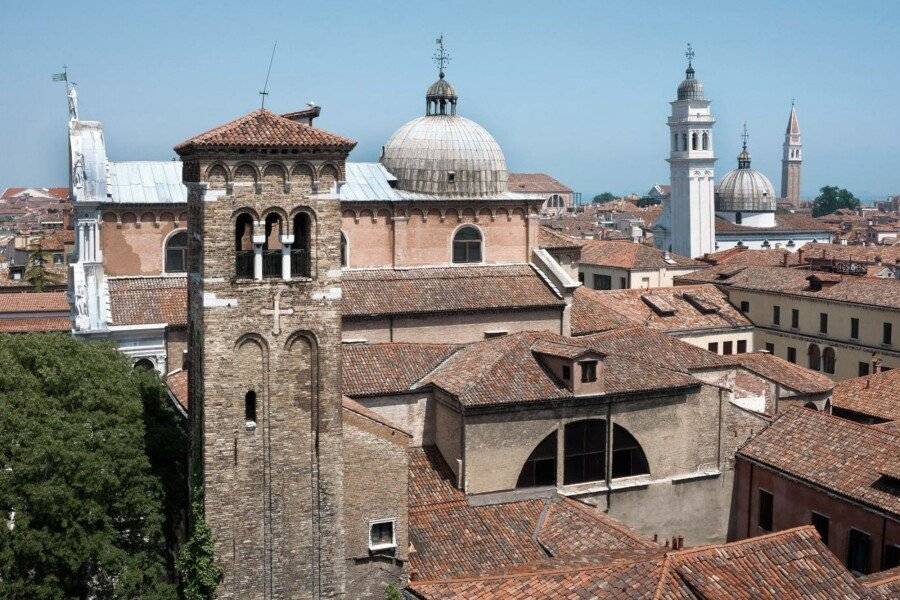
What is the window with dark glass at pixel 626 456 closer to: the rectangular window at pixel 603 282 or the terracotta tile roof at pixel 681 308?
the terracotta tile roof at pixel 681 308

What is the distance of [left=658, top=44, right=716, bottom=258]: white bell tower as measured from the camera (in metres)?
87.0

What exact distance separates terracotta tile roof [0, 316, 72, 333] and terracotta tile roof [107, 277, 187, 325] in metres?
11.3

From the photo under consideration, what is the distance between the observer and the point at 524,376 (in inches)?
1035

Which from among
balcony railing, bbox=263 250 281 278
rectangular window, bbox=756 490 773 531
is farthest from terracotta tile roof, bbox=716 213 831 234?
balcony railing, bbox=263 250 281 278

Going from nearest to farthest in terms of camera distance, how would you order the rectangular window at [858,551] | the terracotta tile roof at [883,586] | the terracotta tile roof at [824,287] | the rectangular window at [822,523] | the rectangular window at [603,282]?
1. the terracotta tile roof at [883,586]
2. the rectangular window at [858,551]
3. the rectangular window at [822,523]
4. the terracotta tile roof at [824,287]
5. the rectangular window at [603,282]

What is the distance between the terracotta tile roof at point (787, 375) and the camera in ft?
105

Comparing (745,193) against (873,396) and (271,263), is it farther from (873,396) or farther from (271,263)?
(271,263)

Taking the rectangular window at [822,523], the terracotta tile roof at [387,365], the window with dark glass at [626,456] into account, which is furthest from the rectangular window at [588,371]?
the rectangular window at [822,523]

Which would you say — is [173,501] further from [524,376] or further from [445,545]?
[524,376]

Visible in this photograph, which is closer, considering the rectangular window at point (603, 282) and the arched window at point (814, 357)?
the arched window at point (814, 357)

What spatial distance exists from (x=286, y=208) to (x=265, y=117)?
212 cm

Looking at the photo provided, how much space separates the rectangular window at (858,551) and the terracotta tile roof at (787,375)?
916 centimetres

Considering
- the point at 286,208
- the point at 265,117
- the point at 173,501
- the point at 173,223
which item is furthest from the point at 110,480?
the point at 173,223

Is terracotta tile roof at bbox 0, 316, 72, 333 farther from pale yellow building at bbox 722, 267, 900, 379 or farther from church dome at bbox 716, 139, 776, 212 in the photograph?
church dome at bbox 716, 139, 776, 212
